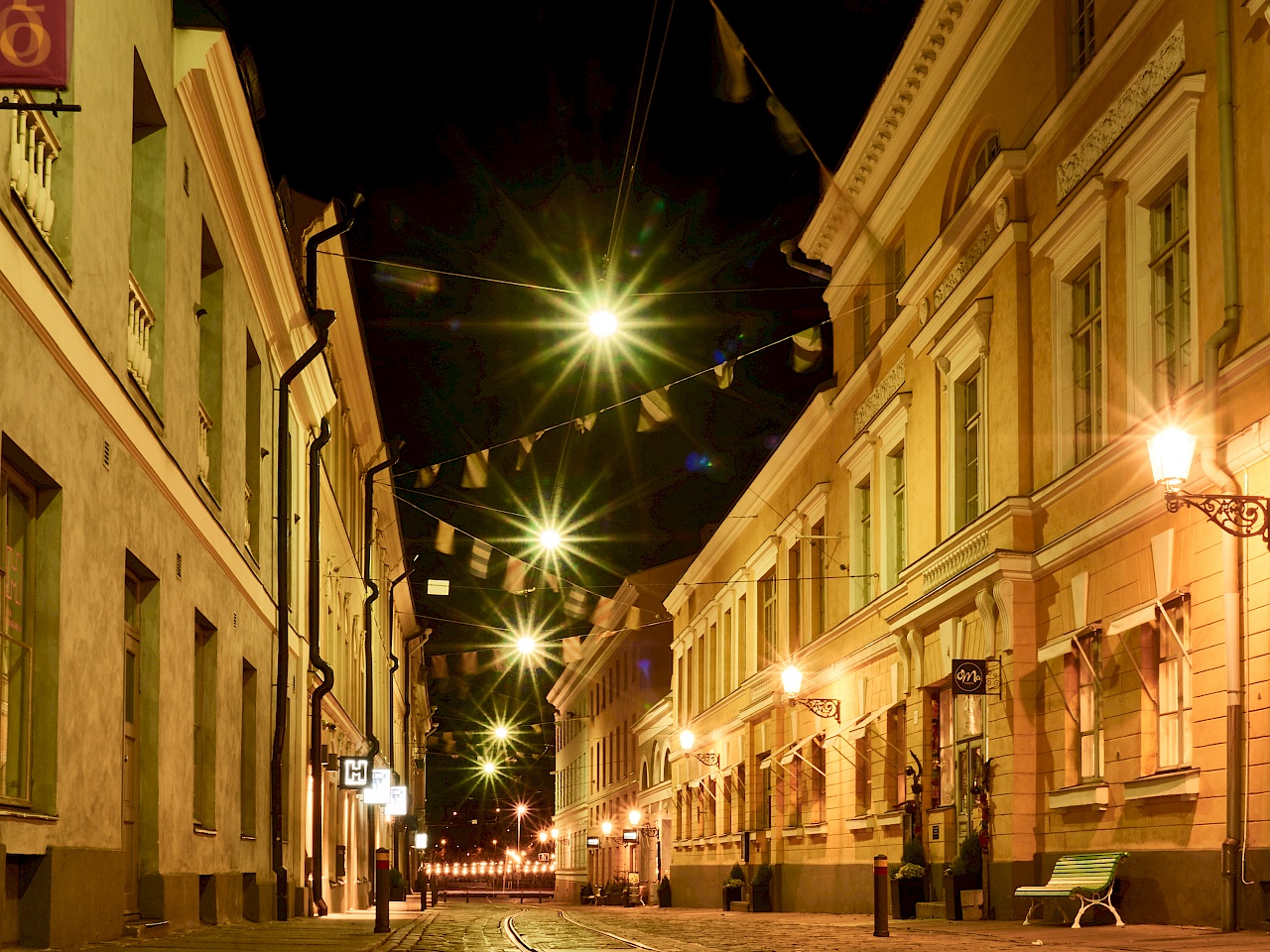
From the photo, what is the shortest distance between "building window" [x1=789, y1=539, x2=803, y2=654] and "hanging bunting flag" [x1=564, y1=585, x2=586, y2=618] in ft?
17.3

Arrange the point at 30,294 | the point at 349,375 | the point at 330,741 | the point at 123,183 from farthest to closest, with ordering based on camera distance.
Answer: the point at 349,375 → the point at 330,741 → the point at 123,183 → the point at 30,294

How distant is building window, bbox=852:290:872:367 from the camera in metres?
28.0

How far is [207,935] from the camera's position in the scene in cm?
1378

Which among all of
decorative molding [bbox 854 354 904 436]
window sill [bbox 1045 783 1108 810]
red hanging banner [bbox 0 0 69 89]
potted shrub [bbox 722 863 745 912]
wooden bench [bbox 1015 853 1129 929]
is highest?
decorative molding [bbox 854 354 904 436]

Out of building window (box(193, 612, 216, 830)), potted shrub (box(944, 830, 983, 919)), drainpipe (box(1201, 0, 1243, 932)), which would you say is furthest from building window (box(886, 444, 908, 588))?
building window (box(193, 612, 216, 830))

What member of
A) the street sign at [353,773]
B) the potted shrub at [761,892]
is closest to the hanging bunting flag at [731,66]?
the street sign at [353,773]

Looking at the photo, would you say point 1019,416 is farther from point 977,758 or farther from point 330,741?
point 330,741

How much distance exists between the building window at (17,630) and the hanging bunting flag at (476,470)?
16337 mm

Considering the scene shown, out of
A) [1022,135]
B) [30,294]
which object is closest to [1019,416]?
[1022,135]

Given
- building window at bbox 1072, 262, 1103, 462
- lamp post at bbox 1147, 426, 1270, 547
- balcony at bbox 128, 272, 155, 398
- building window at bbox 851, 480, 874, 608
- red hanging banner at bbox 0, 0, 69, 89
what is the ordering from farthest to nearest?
1. building window at bbox 851, 480, 874, 608
2. building window at bbox 1072, 262, 1103, 462
3. balcony at bbox 128, 272, 155, 398
4. lamp post at bbox 1147, 426, 1270, 547
5. red hanging banner at bbox 0, 0, 69, 89

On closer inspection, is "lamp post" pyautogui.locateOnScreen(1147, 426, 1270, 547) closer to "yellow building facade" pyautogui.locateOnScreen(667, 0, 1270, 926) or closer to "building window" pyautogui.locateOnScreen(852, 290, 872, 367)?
"yellow building facade" pyautogui.locateOnScreen(667, 0, 1270, 926)

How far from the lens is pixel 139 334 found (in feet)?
43.5

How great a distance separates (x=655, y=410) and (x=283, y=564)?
6.12 m

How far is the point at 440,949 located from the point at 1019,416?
361 inches
